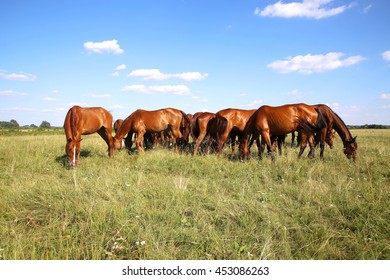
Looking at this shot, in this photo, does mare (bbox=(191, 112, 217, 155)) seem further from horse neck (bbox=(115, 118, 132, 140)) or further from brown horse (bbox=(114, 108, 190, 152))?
horse neck (bbox=(115, 118, 132, 140))

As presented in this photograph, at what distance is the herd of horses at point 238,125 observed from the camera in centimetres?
824

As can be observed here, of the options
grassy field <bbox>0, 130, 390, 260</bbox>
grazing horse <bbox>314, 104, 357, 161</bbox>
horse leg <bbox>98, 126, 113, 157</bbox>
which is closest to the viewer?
grassy field <bbox>0, 130, 390, 260</bbox>

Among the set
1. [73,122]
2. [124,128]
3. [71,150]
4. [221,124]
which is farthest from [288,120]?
[73,122]

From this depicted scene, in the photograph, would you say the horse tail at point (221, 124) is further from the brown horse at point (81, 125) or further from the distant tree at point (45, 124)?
the distant tree at point (45, 124)

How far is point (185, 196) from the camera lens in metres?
4.20

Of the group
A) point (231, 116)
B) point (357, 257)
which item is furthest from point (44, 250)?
point (231, 116)

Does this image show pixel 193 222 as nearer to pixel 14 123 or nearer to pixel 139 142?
pixel 139 142

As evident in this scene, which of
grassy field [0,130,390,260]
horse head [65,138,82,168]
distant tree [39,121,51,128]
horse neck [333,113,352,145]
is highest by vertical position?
distant tree [39,121,51,128]

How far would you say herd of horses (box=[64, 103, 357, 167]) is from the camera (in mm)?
8242

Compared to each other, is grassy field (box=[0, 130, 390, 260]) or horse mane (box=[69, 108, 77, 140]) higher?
horse mane (box=[69, 108, 77, 140])

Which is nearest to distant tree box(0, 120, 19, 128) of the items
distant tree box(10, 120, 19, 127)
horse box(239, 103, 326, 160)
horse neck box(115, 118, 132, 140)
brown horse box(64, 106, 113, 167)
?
distant tree box(10, 120, 19, 127)

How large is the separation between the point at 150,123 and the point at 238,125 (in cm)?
413

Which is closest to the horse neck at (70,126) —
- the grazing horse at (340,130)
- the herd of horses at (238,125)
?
the herd of horses at (238,125)

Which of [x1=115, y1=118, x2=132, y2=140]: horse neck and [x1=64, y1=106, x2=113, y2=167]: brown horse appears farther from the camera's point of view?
[x1=115, y1=118, x2=132, y2=140]: horse neck
